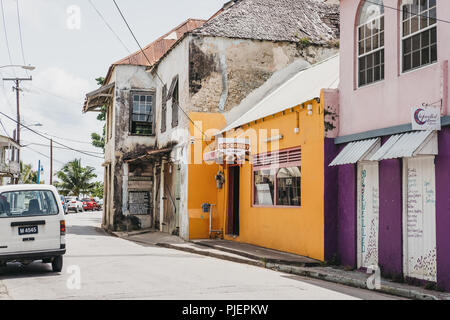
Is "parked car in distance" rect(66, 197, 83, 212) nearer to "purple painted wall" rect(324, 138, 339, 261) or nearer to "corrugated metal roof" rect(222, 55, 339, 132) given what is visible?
"corrugated metal roof" rect(222, 55, 339, 132)

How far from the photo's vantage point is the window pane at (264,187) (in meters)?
15.2

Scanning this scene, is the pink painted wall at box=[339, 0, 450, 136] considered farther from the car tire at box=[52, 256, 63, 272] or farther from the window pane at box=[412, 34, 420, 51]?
the car tire at box=[52, 256, 63, 272]

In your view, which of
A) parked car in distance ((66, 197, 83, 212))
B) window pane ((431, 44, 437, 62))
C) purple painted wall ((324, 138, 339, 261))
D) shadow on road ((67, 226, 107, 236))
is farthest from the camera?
parked car in distance ((66, 197, 83, 212))

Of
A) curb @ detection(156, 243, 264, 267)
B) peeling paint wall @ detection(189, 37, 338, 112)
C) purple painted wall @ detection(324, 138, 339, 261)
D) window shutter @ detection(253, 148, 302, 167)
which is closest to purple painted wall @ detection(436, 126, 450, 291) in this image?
purple painted wall @ detection(324, 138, 339, 261)

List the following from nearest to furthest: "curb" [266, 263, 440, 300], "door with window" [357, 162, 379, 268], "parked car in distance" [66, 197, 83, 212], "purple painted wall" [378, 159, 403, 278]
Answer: "curb" [266, 263, 440, 300]
"purple painted wall" [378, 159, 403, 278]
"door with window" [357, 162, 379, 268]
"parked car in distance" [66, 197, 83, 212]

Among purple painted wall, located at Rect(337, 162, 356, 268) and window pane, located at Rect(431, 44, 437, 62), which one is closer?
window pane, located at Rect(431, 44, 437, 62)

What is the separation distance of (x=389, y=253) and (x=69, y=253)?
8394mm

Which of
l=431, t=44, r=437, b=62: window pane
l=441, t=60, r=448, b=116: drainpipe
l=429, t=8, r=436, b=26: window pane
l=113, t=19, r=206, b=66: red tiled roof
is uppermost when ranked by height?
l=113, t=19, r=206, b=66: red tiled roof

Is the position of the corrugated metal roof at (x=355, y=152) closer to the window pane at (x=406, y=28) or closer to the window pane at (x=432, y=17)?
the window pane at (x=406, y=28)

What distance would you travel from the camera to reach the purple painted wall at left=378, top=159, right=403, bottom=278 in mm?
10031

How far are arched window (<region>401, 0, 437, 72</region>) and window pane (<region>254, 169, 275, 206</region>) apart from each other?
19.0ft

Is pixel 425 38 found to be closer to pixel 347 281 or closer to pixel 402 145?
pixel 402 145

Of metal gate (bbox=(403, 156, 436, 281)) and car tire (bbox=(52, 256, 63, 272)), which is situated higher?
metal gate (bbox=(403, 156, 436, 281))

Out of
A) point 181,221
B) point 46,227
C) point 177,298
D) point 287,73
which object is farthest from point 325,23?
point 177,298
